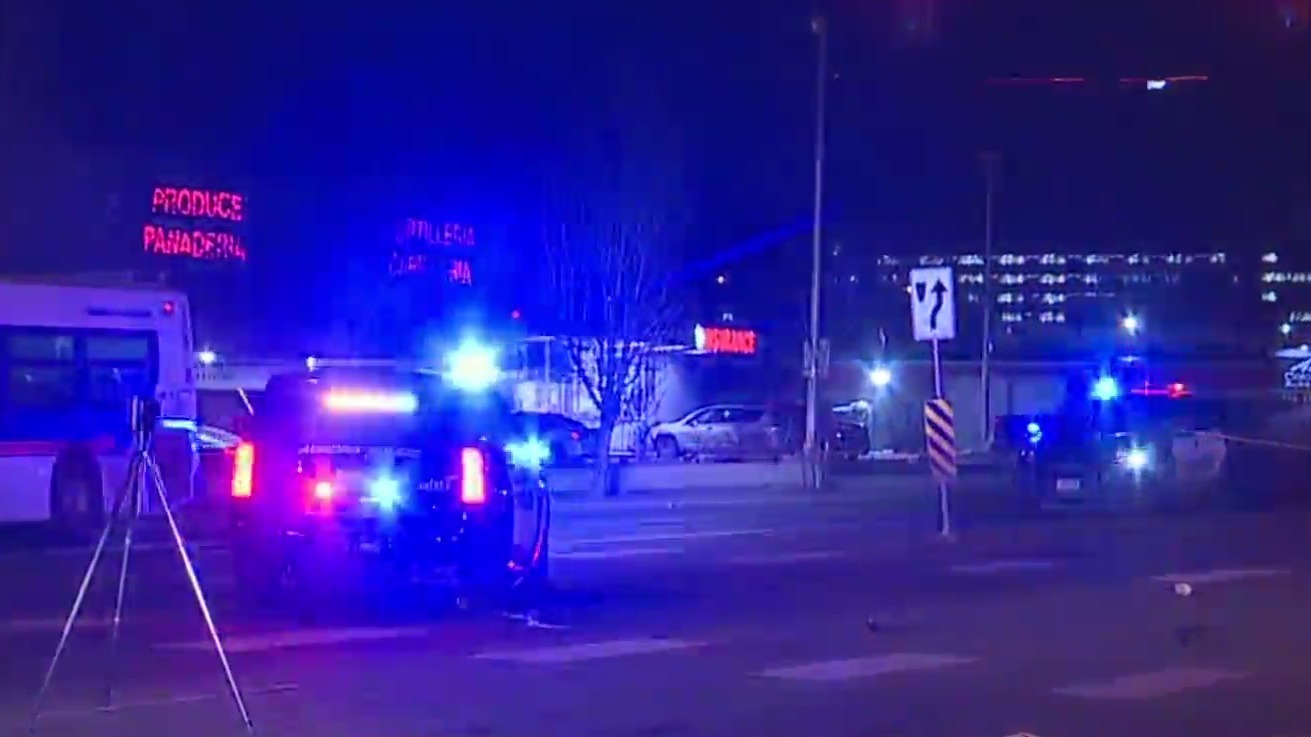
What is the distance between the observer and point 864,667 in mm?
14047

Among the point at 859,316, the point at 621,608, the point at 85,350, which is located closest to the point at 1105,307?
the point at 859,316

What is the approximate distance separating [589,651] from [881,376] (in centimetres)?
5624

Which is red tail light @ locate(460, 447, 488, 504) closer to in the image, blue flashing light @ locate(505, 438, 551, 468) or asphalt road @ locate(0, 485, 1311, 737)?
blue flashing light @ locate(505, 438, 551, 468)

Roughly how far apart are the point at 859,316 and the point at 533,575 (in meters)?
69.9

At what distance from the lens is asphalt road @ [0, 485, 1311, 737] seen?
11.7m

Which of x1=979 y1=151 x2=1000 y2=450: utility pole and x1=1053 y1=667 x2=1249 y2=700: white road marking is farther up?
x1=979 y1=151 x2=1000 y2=450: utility pole

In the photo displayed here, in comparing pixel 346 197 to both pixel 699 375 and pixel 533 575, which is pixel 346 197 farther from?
pixel 533 575

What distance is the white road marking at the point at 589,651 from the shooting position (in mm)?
14094

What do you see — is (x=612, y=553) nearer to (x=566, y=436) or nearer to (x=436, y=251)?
(x=566, y=436)

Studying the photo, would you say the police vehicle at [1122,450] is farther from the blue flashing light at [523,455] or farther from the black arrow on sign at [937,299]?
the blue flashing light at [523,455]

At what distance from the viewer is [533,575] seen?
17531 millimetres

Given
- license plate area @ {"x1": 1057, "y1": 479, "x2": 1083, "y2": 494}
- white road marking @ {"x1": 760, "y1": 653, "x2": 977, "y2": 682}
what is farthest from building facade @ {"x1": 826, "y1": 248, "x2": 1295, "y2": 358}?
white road marking @ {"x1": 760, "y1": 653, "x2": 977, "y2": 682}

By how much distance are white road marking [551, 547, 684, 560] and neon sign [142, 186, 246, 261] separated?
40854 millimetres

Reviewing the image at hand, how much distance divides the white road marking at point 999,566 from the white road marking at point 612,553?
3.27 meters
